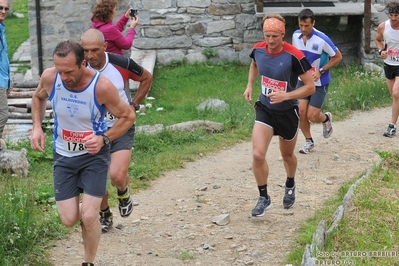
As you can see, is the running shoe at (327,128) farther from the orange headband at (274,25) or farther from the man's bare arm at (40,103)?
the man's bare arm at (40,103)

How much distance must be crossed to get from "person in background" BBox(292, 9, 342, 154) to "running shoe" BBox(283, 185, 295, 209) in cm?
183

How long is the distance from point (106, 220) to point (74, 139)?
137cm

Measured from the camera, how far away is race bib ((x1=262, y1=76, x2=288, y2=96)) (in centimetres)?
654

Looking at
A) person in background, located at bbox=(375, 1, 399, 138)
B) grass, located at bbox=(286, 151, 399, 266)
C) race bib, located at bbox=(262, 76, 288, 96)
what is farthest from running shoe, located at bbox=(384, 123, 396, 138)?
race bib, located at bbox=(262, 76, 288, 96)

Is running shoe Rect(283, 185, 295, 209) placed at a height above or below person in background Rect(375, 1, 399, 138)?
below

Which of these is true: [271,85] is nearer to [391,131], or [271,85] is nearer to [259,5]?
[391,131]

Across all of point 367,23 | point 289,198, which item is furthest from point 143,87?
point 367,23

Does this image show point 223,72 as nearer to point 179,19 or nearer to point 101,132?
point 179,19

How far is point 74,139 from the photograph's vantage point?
5.30 metres

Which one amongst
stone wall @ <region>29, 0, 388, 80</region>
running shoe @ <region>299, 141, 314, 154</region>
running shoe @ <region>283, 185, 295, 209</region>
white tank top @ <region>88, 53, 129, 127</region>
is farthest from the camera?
stone wall @ <region>29, 0, 388, 80</region>

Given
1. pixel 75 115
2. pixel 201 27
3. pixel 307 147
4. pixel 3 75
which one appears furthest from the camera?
pixel 201 27

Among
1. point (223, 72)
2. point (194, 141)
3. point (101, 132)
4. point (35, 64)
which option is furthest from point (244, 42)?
point (101, 132)

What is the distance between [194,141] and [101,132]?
440 centimetres

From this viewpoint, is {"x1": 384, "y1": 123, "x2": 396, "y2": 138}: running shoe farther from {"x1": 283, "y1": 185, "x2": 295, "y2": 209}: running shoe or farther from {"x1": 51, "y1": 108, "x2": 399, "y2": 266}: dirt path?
{"x1": 283, "y1": 185, "x2": 295, "y2": 209}: running shoe
